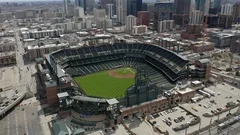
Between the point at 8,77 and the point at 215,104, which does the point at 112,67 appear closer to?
the point at 8,77

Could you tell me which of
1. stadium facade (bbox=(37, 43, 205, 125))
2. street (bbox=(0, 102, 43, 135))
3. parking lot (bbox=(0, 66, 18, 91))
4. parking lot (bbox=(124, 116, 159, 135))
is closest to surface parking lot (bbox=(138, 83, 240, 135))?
parking lot (bbox=(124, 116, 159, 135))

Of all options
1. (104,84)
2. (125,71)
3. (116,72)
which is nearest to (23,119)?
(104,84)

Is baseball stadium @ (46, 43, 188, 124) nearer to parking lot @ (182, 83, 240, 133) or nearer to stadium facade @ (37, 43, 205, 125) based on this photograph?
stadium facade @ (37, 43, 205, 125)

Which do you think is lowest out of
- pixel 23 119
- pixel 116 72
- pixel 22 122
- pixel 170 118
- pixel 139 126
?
pixel 139 126

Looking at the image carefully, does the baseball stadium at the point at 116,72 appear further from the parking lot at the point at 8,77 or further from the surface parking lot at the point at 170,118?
the parking lot at the point at 8,77

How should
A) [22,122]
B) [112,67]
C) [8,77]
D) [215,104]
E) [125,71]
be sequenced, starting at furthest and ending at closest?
1. [112,67]
2. [125,71]
3. [8,77]
4. [215,104]
5. [22,122]

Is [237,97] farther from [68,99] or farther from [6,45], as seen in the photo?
[6,45]

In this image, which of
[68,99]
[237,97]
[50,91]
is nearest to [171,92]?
[237,97]
